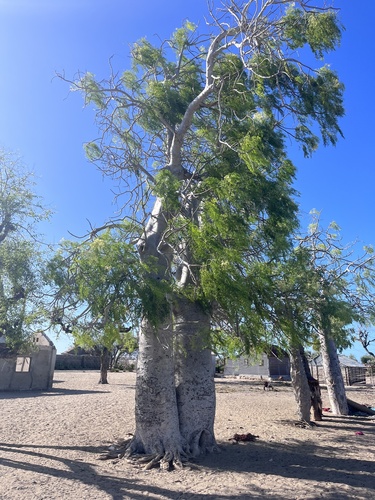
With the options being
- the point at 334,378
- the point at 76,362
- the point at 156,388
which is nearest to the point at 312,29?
the point at 156,388

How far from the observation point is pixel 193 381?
28.5 ft

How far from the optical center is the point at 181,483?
21.9 ft

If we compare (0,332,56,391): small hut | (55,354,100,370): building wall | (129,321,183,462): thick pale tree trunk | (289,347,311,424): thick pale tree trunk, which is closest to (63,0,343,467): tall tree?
(129,321,183,462): thick pale tree trunk

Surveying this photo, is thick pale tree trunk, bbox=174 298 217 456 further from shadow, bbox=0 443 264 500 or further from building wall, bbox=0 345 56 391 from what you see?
building wall, bbox=0 345 56 391

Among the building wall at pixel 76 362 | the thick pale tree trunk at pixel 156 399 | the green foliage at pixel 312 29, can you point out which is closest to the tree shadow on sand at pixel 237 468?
the thick pale tree trunk at pixel 156 399

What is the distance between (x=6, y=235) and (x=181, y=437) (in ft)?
17.6

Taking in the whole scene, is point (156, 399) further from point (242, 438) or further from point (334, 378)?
point (334, 378)

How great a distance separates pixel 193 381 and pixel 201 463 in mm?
1431

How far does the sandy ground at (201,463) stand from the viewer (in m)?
6.30

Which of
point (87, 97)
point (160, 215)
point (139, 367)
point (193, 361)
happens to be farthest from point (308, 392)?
Result: point (87, 97)

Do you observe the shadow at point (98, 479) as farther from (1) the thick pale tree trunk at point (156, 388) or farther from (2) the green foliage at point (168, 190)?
(2) the green foliage at point (168, 190)

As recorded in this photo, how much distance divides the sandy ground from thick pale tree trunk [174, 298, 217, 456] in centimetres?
43

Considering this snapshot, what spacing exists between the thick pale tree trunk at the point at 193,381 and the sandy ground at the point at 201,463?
0.43m

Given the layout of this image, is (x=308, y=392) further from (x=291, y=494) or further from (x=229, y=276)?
(x=229, y=276)
